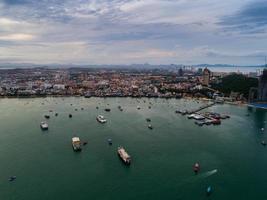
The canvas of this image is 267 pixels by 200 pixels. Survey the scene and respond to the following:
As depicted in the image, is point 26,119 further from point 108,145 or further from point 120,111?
point 108,145

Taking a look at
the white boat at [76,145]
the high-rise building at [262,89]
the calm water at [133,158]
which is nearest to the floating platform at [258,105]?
the high-rise building at [262,89]

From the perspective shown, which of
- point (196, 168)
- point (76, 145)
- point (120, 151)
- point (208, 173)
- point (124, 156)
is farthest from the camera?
point (76, 145)

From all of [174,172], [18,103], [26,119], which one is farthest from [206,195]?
[18,103]

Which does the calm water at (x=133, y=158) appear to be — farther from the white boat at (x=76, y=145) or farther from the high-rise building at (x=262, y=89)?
the high-rise building at (x=262, y=89)

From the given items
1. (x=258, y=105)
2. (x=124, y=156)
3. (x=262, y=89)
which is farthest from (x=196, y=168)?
(x=262, y=89)

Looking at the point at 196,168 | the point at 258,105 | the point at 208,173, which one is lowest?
the point at 208,173

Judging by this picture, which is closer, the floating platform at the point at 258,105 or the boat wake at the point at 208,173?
the boat wake at the point at 208,173

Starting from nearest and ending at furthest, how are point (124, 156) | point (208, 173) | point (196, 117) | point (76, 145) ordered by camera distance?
point (208, 173)
point (124, 156)
point (76, 145)
point (196, 117)

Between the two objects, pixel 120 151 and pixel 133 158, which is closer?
pixel 133 158

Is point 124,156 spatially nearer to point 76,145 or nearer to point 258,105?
point 76,145
